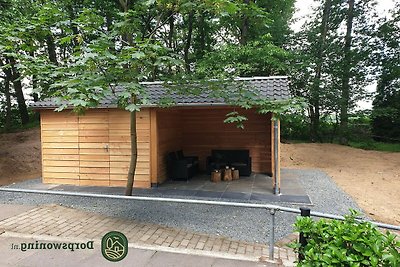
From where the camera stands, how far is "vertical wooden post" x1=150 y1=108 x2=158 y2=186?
6504 mm

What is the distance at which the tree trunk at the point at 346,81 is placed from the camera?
45.1 feet

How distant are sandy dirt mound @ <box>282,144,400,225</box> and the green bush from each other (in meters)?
3.58

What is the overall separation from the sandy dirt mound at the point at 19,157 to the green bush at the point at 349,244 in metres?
9.43

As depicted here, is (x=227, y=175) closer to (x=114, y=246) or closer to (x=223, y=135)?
(x=223, y=135)

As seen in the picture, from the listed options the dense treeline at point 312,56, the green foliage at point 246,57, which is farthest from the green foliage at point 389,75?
the green foliage at point 246,57

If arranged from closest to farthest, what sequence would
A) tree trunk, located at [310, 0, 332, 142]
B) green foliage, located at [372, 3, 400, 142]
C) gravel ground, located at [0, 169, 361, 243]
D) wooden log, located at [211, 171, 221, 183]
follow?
gravel ground, located at [0, 169, 361, 243] < wooden log, located at [211, 171, 221, 183] < tree trunk, located at [310, 0, 332, 142] < green foliage, located at [372, 3, 400, 142]

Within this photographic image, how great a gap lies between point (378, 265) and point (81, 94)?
3519mm

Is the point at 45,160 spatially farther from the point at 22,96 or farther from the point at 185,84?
the point at 22,96

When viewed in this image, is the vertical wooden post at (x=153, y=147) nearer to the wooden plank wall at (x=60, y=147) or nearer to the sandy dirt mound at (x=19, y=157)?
the wooden plank wall at (x=60, y=147)

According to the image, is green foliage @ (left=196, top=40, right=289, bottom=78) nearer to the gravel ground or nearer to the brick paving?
the gravel ground

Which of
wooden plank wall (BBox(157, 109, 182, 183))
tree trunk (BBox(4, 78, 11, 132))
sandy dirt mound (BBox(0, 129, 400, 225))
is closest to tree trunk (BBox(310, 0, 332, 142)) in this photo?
sandy dirt mound (BBox(0, 129, 400, 225))

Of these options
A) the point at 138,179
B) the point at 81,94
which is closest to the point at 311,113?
the point at 138,179

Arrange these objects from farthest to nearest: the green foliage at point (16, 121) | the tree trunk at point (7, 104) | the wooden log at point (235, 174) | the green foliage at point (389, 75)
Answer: the tree trunk at point (7, 104), the green foliage at point (16, 121), the green foliage at point (389, 75), the wooden log at point (235, 174)

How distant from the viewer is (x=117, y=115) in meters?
6.72
